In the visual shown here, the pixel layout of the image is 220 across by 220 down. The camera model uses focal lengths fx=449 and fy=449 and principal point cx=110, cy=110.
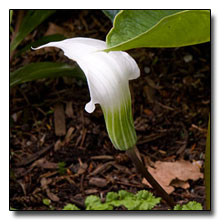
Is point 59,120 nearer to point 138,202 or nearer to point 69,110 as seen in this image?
point 69,110

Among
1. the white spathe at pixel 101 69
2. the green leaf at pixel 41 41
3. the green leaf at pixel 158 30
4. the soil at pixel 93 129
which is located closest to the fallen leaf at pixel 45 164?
the soil at pixel 93 129

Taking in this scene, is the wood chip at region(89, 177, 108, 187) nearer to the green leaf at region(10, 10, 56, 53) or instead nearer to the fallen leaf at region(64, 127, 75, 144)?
the fallen leaf at region(64, 127, 75, 144)

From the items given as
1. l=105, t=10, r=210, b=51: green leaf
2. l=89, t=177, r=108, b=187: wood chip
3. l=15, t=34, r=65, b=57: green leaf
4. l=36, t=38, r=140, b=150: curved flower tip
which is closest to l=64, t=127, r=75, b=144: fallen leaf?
l=89, t=177, r=108, b=187: wood chip

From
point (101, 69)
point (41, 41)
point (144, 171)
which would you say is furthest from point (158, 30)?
point (41, 41)

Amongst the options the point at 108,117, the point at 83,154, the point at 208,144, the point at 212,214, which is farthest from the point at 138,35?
the point at 83,154

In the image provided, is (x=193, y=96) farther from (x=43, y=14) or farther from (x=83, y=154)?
(x=43, y=14)
